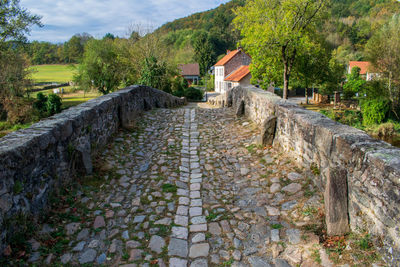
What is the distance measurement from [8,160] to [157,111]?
8.29 meters

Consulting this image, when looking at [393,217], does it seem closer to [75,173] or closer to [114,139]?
[75,173]

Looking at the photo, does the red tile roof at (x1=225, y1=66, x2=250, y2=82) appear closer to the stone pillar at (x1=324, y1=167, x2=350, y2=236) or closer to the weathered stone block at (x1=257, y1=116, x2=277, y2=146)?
the weathered stone block at (x1=257, y1=116, x2=277, y2=146)

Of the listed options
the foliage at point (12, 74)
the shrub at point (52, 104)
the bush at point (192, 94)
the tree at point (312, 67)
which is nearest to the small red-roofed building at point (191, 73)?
the bush at point (192, 94)

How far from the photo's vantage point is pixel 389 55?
2183cm

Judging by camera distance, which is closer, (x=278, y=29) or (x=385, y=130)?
(x=278, y=29)

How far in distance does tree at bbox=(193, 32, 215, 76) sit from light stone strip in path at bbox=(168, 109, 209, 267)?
2375 inches

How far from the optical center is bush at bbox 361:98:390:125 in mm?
21141

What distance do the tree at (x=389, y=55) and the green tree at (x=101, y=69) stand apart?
79.7ft

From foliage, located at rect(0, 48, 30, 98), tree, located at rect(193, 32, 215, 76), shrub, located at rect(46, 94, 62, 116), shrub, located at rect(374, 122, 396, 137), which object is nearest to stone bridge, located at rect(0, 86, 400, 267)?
shrub, located at rect(374, 122, 396, 137)

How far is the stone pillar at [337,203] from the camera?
3.25 meters

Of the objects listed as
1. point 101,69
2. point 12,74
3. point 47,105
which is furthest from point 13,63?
point 101,69

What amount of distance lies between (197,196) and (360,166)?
8.45ft

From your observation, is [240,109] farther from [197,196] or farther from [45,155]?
[45,155]

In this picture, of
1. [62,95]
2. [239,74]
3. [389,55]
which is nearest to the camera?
[389,55]
